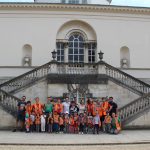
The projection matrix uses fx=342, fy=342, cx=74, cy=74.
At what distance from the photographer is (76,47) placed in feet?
97.3

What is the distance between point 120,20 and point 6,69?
34.3ft

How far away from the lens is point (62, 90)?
23.0 metres

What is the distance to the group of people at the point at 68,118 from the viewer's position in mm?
17984

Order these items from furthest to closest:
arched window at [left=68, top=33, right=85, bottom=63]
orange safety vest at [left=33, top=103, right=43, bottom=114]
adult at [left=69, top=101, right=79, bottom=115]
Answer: arched window at [left=68, top=33, right=85, bottom=63], adult at [left=69, top=101, right=79, bottom=115], orange safety vest at [left=33, top=103, right=43, bottom=114]

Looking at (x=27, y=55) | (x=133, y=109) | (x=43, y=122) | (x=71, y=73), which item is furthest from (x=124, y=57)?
(x=43, y=122)

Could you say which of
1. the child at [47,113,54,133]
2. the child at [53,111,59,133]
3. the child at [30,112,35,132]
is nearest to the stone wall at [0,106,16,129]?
the child at [30,112,35,132]

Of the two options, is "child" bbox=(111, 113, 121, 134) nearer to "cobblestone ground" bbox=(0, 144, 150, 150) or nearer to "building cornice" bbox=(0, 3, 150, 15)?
"cobblestone ground" bbox=(0, 144, 150, 150)

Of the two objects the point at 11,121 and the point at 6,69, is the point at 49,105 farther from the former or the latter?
the point at 6,69

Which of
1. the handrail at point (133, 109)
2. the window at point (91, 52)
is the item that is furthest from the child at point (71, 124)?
the window at point (91, 52)

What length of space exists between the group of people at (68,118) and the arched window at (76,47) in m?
11.4

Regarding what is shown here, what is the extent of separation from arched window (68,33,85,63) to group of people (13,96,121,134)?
11425 millimetres

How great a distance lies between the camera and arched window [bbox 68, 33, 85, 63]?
2956 cm

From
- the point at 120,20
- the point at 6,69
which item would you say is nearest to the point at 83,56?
the point at 120,20

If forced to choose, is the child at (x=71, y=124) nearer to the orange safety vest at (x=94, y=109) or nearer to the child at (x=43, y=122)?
the orange safety vest at (x=94, y=109)
